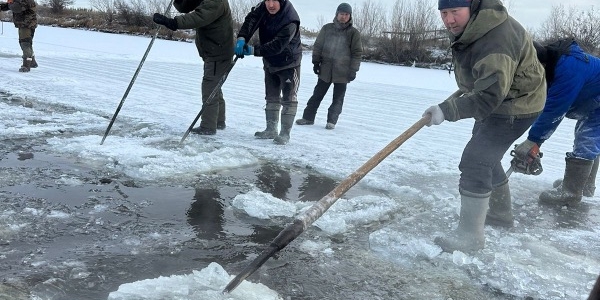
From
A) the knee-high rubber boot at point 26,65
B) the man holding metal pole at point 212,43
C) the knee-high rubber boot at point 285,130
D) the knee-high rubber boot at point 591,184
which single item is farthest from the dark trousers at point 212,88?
the knee-high rubber boot at point 26,65

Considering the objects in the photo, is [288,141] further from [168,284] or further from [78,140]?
[168,284]

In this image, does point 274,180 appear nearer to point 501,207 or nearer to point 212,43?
point 501,207

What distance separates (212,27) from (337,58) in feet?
7.10

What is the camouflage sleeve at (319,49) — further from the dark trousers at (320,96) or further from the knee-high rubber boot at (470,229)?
the knee-high rubber boot at (470,229)

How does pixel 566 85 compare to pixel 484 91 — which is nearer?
pixel 484 91

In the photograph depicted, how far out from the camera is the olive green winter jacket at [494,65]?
302cm

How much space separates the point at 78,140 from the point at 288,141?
2.22 metres

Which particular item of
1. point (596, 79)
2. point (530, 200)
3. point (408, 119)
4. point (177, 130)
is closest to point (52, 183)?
point (177, 130)

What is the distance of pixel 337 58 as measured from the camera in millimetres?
7547

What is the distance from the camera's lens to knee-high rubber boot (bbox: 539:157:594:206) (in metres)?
4.59

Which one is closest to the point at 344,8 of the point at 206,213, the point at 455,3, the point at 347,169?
the point at 347,169

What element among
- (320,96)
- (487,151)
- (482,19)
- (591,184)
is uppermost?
(482,19)

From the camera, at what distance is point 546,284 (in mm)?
3029

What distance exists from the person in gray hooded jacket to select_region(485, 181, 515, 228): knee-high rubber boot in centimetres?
375
